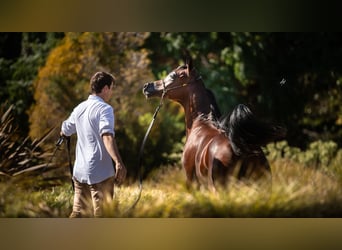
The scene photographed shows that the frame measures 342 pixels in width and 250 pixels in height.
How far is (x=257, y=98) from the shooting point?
290 inches

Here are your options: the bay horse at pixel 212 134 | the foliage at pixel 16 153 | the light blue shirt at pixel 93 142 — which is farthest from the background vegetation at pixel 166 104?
the light blue shirt at pixel 93 142

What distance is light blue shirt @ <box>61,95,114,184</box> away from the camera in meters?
6.76

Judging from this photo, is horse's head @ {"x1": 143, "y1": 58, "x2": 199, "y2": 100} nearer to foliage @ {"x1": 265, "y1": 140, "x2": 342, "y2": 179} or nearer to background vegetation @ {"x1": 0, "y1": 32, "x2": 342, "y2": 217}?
background vegetation @ {"x1": 0, "y1": 32, "x2": 342, "y2": 217}

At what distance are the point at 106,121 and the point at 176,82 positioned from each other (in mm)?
874

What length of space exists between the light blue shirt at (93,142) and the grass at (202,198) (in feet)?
0.86

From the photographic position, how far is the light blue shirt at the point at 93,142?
6758 mm

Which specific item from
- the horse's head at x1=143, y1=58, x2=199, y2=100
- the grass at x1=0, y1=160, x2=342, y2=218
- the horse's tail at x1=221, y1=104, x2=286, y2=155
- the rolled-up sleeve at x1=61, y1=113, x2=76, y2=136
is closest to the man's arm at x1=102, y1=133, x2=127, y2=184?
the grass at x1=0, y1=160, x2=342, y2=218

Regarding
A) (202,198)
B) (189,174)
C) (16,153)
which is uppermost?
(16,153)

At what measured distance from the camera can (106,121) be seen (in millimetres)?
6793

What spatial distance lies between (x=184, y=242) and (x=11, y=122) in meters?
2.45

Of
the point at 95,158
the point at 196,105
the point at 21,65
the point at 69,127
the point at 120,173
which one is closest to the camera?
the point at 95,158

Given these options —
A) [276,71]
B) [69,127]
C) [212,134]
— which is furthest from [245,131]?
[69,127]

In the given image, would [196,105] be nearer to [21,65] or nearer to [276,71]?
[276,71]

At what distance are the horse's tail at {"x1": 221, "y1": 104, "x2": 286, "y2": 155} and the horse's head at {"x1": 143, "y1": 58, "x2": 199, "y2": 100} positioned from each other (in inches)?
22.5
